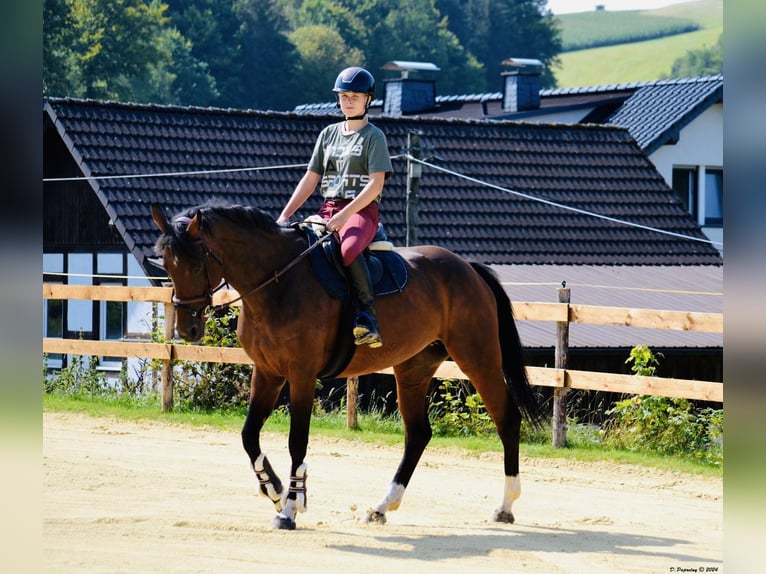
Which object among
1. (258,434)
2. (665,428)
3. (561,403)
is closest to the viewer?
(258,434)

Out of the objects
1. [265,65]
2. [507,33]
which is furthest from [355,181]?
[507,33]

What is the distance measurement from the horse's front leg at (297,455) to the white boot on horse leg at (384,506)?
0.51m

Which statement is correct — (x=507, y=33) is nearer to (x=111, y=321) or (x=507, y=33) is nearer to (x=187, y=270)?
(x=111, y=321)

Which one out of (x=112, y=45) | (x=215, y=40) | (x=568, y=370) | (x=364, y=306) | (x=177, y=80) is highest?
(x=215, y=40)

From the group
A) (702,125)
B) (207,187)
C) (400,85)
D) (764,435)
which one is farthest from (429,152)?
(764,435)

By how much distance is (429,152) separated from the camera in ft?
78.5

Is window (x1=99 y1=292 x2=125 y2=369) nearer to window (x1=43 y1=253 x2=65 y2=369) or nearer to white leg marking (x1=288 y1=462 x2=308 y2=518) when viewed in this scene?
window (x1=43 y1=253 x2=65 y2=369)

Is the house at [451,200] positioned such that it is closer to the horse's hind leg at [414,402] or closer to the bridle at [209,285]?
the horse's hind leg at [414,402]

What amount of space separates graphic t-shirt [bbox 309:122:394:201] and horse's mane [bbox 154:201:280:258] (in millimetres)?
460

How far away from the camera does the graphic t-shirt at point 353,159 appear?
6.58 metres

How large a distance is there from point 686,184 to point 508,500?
2516 cm

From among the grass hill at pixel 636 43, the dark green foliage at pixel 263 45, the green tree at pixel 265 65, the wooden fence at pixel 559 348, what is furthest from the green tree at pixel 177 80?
the wooden fence at pixel 559 348

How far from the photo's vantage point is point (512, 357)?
7367mm

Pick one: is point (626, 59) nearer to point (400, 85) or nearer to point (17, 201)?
point (400, 85)
